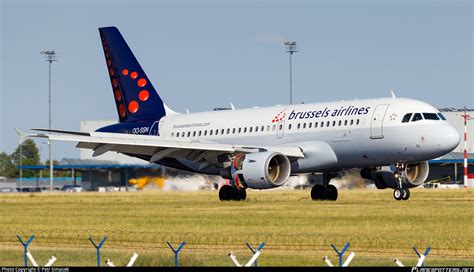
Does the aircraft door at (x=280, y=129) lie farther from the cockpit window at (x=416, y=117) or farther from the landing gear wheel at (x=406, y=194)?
the cockpit window at (x=416, y=117)

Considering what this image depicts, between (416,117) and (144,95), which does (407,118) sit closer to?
(416,117)

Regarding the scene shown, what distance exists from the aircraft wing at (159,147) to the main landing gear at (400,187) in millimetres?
4232

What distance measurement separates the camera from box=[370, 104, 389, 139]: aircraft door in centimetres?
4628

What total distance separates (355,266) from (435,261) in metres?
1.96

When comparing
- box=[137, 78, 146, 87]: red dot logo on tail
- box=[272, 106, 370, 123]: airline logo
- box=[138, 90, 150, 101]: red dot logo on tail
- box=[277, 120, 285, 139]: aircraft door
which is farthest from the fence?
box=[137, 78, 146, 87]: red dot logo on tail

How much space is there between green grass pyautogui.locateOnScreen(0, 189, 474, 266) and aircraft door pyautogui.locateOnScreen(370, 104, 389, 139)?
2.88 meters

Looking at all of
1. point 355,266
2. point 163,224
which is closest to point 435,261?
point 355,266

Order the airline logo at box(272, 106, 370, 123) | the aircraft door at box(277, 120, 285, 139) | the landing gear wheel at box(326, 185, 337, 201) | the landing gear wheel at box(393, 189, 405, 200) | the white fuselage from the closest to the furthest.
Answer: the white fuselage < the landing gear wheel at box(393, 189, 405, 200) < the airline logo at box(272, 106, 370, 123) < the landing gear wheel at box(326, 185, 337, 201) < the aircraft door at box(277, 120, 285, 139)

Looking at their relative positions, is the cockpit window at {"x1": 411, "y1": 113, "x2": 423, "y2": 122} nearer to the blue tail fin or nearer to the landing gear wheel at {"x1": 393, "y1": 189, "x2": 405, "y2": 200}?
the landing gear wheel at {"x1": 393, "y1": 189, "x2": 405, "y2": 200}

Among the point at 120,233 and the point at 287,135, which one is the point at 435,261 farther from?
the point at 287,135

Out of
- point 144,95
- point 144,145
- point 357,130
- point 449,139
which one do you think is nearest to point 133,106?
point 144,95

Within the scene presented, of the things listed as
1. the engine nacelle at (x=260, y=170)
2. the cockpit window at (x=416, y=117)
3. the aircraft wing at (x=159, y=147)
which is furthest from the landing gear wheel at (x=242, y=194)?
the cockpit window at (x=416, y=117)

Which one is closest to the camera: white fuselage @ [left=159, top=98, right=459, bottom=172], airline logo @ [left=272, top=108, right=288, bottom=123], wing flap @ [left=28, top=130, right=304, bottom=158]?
white fuselage @ [left=159, top=98, right=459, bottom=172]

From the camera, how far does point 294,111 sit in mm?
50594
